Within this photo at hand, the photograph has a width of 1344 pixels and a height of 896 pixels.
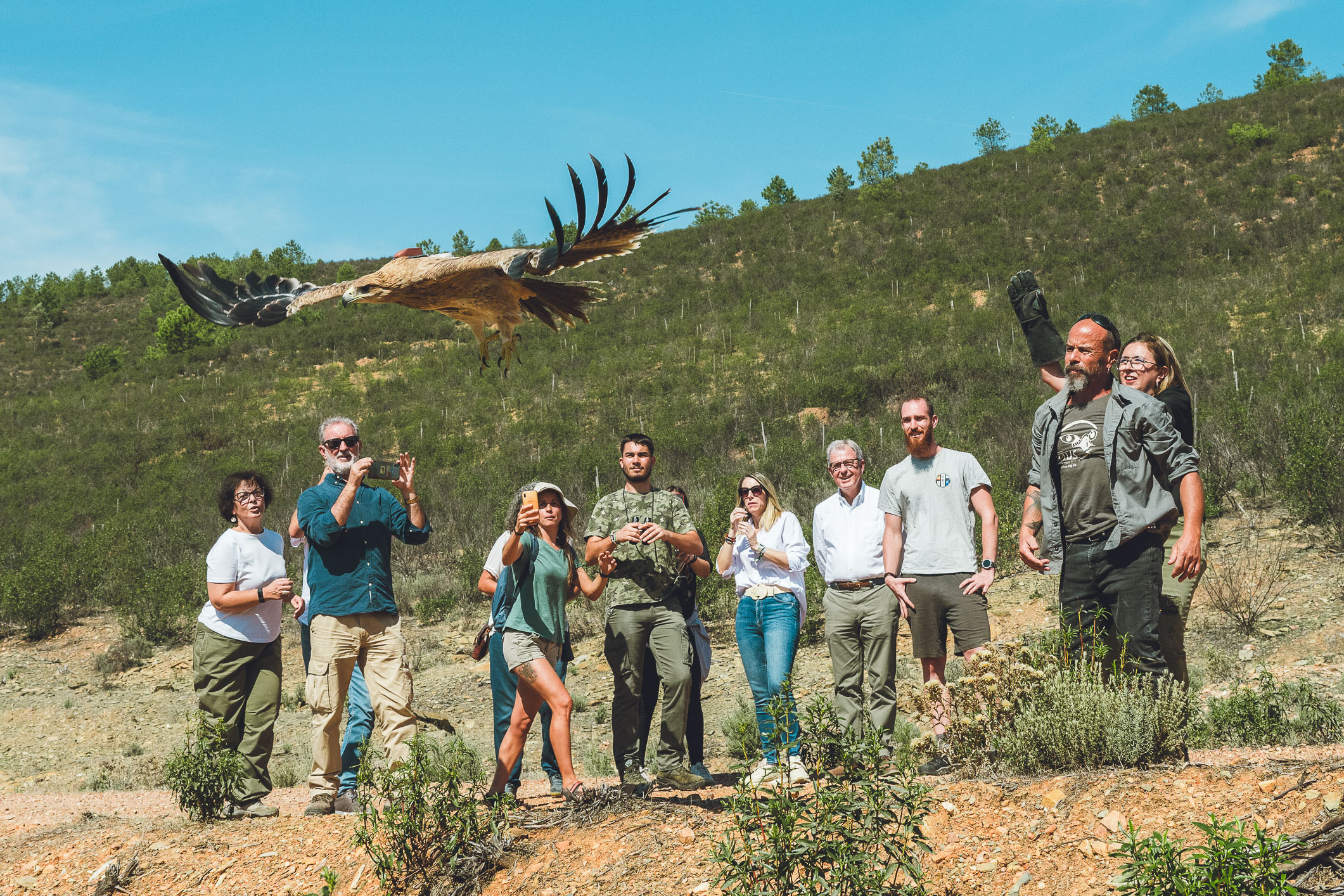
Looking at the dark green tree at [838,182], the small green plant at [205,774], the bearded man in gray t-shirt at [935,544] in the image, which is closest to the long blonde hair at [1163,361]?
the bearded man in gray t-shirt at [935,544]

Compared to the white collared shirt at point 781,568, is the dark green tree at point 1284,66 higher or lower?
higher

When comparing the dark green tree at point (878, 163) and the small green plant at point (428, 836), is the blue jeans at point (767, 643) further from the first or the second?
the dark green tree at point (878, 163)

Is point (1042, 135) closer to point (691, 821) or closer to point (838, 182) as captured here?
point (838, 182)

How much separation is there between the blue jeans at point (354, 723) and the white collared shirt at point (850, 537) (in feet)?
8.06

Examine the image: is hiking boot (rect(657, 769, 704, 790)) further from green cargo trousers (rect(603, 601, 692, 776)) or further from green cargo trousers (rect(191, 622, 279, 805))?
green cargo trousers (rect(191, 622, 279, 805))

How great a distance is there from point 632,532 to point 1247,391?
14.5 metres

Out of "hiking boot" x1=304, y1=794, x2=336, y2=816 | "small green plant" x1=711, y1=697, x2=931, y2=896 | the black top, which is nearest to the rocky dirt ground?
"hiking boot" x1=304, y1=794, x2=336, y2=816

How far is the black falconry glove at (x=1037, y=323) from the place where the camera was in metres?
4.16

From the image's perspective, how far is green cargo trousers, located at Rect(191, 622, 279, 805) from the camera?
15.1 ft

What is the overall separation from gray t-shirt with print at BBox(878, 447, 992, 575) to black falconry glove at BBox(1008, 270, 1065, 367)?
0.61 metres

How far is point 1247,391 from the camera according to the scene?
14.9 meters

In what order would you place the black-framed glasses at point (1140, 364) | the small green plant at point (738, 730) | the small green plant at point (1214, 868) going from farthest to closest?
the small green plant at point (738, 730) → the black-framed glasses at point (1140, 364) → the small green plant at point (1214, 868)

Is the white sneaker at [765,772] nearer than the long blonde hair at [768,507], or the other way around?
the white sneaker at [765,772]

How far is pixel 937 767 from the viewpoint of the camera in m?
4.18
